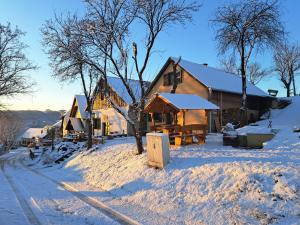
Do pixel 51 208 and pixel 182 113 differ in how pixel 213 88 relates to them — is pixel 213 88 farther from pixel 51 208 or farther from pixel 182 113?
pixel 51 208

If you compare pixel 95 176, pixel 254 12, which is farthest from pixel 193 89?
pixel 95 176

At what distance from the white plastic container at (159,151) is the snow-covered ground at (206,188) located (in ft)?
0.98

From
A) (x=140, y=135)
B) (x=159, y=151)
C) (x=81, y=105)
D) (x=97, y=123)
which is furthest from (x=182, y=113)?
(x=81, y=105)

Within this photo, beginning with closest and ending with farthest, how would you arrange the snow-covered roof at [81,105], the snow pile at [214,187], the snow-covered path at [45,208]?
the snow pile at [214,187], the snow-covered path at [45,208], the snow-covered roof at [81,105]

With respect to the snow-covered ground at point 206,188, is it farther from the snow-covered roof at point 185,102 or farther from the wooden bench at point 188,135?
the snow-covered roof at point 185,102

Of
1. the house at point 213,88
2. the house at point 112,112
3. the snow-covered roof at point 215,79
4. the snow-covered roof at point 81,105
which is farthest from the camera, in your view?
the snow-covered roof at point 81,105

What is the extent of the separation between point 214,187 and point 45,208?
5107mm

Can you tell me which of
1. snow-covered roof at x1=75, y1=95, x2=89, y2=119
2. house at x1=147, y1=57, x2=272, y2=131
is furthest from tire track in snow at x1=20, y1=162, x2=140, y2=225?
snow-covered roof at x1=75, y1=95, x2=89, y2=119

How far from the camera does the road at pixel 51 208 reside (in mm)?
9117

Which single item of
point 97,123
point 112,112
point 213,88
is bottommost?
point 97,123

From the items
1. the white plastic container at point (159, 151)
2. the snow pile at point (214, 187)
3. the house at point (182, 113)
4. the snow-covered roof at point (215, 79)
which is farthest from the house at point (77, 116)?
the white plastic container at point (159, 151)

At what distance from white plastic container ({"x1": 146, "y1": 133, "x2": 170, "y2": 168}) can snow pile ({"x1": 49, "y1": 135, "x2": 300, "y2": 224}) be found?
35 centimetres

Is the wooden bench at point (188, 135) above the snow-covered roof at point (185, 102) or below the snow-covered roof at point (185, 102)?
below

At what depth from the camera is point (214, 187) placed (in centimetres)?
1052
